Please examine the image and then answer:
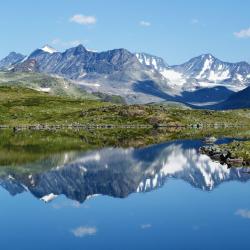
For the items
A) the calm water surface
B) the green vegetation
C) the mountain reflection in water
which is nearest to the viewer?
the calm water surface

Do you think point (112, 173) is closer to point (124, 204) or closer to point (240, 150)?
point (240, 150)

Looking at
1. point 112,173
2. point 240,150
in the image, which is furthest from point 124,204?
point 240,150

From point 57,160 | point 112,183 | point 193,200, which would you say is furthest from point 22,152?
point 193,200

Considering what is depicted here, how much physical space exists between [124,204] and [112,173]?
31.6 meters

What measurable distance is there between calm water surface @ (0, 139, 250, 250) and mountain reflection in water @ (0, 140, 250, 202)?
0.17m

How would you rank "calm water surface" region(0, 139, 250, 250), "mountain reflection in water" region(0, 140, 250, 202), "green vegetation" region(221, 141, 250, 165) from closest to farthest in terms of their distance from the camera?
1. "calm water surface" region(0, 139, 250, 250)
2. "mountain reflection in water" region(0, 140, 250, 202)
3. "green vegetation" region(221, 141, 250, 165)

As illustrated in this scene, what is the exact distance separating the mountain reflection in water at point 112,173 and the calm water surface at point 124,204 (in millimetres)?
174

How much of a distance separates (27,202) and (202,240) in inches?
1205

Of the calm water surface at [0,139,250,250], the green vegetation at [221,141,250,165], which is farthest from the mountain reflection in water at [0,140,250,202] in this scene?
the green vegetation at [221,141,250,165]

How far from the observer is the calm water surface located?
5750cm

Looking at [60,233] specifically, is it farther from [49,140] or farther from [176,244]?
[49,140]

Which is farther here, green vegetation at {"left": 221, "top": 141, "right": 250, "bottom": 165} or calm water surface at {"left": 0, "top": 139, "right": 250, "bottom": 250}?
green vegetation at {"left": 221, "top": 141, "right": 250, "bottom": 165}

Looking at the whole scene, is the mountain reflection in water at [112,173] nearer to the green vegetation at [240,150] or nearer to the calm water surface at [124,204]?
the calm water surface at [124,204]

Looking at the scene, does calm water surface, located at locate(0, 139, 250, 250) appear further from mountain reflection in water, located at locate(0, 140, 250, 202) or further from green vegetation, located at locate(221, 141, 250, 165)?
green vegetation, located at locate(221, 141, 250, 165)
